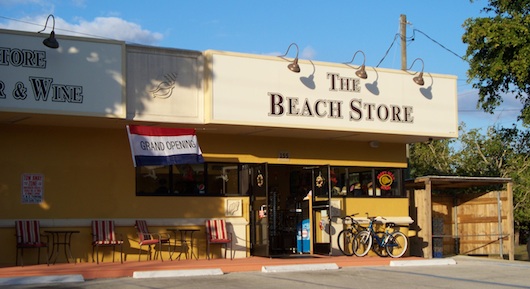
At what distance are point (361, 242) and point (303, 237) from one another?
1.51 m

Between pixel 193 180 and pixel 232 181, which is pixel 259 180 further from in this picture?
pixel 193 180

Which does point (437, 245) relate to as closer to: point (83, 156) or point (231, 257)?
point (231, 257)

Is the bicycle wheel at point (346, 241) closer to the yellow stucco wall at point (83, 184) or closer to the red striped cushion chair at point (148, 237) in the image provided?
the yellow stucco wall at point (83, 184)

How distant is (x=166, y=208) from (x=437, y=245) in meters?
7.76

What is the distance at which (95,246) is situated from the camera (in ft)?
53.5

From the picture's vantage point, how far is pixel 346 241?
755 inches

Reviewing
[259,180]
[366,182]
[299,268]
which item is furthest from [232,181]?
[366,182]

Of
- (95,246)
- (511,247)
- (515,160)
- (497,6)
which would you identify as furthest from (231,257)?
(515,160)

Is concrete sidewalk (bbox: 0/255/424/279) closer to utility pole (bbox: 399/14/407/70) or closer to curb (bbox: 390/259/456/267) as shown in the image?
curb (bbox: 390/259/456/267)

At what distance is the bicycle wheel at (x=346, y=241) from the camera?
62.4 ft

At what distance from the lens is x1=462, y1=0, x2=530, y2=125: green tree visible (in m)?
20.7

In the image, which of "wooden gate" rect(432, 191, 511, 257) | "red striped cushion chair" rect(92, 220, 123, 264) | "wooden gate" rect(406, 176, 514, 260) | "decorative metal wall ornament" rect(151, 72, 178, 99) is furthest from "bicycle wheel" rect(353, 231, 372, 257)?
"decorative metal wall ornament" rect(151, 72, 178, 99)

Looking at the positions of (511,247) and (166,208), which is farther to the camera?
(511,247)

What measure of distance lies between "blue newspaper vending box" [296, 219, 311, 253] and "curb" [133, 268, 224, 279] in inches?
186
